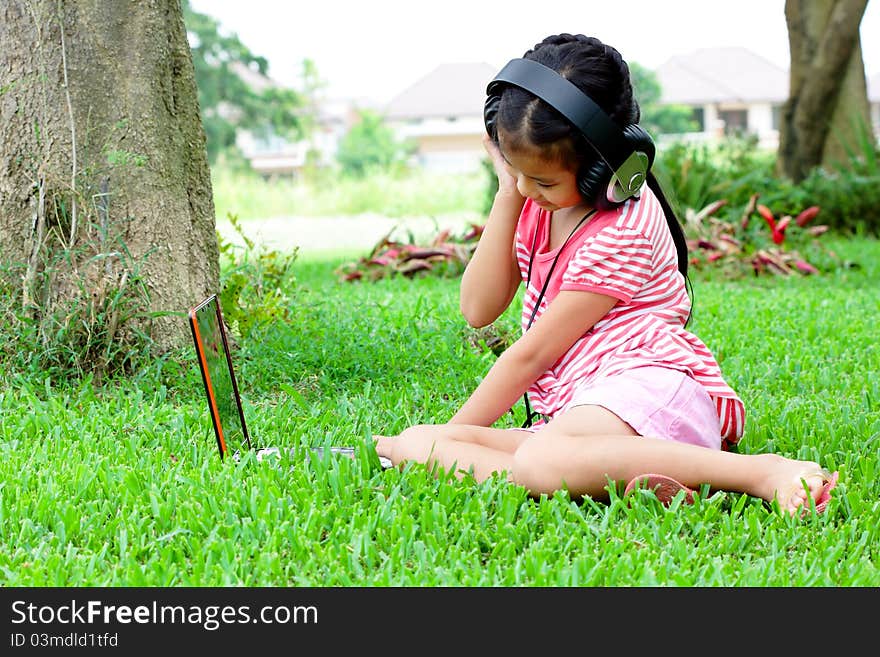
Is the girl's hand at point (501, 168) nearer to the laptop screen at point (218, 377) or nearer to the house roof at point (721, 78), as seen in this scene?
the laptop screen at point (218, 377)

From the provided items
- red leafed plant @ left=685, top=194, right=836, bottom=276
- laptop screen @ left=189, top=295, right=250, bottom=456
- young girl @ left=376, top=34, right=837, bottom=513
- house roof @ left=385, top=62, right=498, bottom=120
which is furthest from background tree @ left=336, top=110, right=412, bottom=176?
young girl @ left=376, top=34, right=837, bottom=513

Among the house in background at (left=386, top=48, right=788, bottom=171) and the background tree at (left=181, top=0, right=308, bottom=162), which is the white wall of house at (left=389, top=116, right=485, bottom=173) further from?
the background tree at (left=181, top=0, right=308, bottom=162)

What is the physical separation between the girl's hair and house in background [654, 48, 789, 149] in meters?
60.4

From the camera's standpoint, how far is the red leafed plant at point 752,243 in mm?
6551

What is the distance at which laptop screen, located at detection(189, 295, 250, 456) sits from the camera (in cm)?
237

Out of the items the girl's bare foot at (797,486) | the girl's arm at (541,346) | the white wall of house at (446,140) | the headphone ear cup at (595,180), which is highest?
the headphone ear cup at (595,180)

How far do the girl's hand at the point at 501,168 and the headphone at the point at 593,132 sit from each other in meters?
0.07

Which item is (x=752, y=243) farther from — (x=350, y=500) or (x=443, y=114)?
(x=443, y=114)

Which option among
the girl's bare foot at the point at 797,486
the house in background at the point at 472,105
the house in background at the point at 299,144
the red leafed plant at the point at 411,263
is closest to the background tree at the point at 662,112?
the house in background at the point at 472,105

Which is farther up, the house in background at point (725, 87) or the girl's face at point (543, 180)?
the girl's face at point (543, 180)

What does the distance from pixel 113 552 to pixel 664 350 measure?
1.33m

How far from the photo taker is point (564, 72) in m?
2.35
